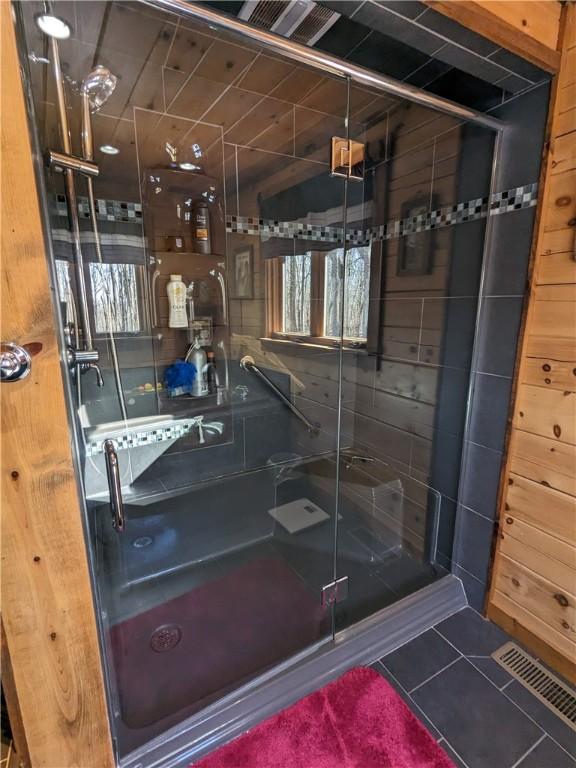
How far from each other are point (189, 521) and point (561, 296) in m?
2.04

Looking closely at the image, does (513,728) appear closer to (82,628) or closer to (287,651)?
(287,651)

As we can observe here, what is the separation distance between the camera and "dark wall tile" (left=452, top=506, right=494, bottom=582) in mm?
1654

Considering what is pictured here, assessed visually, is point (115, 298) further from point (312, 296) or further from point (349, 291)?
point (349, 291)

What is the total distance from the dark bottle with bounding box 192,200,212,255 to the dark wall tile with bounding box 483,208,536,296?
144 cm

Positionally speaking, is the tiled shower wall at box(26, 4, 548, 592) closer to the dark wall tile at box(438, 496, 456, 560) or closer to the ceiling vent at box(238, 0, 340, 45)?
the dark wall tile at box(438, 496, 456, 560)

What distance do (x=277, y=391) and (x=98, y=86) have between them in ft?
5.80

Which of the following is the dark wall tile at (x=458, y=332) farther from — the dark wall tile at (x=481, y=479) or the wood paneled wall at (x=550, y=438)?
the dark wall tile at (x=481, y=479)

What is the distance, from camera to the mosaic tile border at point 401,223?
1.42 meters

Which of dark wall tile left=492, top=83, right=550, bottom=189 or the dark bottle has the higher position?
dark wall tile left=492, top=83, right=550, bottom=189

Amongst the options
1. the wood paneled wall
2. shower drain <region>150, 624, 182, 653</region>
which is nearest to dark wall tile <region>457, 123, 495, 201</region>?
the wood paneled wall

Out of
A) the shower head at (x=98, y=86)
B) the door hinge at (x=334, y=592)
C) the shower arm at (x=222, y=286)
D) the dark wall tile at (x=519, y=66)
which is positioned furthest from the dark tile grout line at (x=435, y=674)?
the shower head at (x=98, y=86)

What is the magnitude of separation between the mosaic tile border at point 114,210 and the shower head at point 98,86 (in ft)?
1.27

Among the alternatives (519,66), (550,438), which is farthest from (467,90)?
(550,438)

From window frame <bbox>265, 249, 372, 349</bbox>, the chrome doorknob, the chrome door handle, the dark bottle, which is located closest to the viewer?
the chrome doorknob
